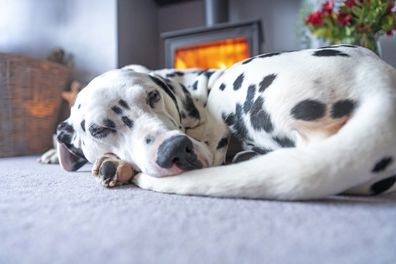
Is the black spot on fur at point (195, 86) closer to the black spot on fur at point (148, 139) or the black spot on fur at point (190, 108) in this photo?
the black spot on fur at point (190, 108)

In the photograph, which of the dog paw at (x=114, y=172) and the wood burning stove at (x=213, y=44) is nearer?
the dog paw at (x=114, y=172)

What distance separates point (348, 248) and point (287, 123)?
15.8 inches

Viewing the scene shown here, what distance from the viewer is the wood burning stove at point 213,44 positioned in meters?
2.55

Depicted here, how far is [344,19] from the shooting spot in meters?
1.92

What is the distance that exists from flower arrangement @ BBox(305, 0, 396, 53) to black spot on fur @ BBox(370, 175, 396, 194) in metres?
1.37

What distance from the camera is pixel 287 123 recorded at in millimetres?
839

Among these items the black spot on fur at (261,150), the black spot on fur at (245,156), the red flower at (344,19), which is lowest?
the black spot on fur at (245,156)

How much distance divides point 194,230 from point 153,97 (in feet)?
1.90

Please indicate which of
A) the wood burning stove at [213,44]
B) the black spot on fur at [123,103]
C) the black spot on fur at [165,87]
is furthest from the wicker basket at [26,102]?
the black spot on fur at [123,103]

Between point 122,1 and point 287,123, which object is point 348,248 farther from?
point 122,1

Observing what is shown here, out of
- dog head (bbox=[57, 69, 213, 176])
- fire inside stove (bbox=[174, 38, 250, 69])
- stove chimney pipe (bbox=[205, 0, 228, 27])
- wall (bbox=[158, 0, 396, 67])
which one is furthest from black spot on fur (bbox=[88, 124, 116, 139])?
wall (bbox=[158, 0, 396, 67])

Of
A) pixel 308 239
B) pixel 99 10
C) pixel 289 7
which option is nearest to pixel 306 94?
pixel 308 239

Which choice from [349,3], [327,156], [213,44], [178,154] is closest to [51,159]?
[178,154]

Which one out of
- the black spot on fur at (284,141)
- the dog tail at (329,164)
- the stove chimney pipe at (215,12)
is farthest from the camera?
the stove chimney pipe at (215,12)
